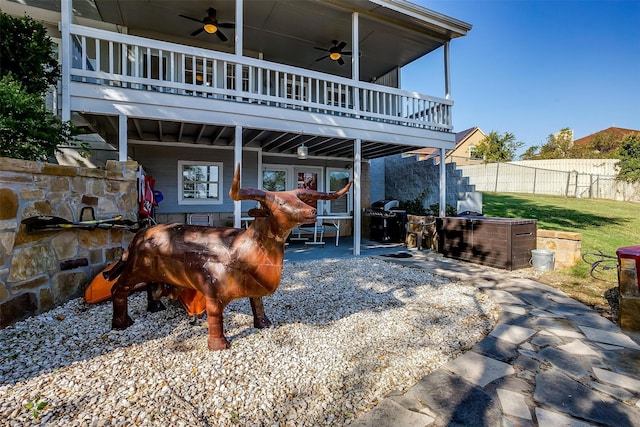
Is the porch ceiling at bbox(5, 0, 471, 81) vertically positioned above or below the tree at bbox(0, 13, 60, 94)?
above

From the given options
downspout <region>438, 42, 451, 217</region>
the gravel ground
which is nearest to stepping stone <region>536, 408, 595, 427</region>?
the gravel ground

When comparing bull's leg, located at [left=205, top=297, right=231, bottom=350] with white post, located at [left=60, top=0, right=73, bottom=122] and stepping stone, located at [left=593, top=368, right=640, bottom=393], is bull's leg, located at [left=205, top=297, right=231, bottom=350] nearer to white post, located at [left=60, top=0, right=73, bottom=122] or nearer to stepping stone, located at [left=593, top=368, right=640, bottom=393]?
stepping stone, located at [left=593, top=368, right=640, bottom=393]

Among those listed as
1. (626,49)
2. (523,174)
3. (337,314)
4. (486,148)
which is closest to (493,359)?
(337,314)

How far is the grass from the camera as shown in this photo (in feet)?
14.3

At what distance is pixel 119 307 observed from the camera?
2.75m

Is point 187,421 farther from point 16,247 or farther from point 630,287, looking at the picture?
point 630,287

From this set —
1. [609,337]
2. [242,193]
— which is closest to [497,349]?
[609,337]

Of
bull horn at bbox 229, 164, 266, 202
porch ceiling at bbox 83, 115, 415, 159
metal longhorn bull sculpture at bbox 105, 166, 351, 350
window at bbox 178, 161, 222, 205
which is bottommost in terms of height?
metal longhorn bull sculpture at bbox 105, 166, 351, 350

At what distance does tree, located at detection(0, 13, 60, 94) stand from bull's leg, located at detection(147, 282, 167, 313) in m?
3.61

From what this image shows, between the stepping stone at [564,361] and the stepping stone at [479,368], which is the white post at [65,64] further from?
the stepping stone at [564,361]

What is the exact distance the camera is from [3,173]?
2721 mm

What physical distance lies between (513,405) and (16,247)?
4.16 meters

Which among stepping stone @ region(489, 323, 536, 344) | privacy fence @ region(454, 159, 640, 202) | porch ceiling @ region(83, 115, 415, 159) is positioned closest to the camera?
stepping stone @ region(489, 323, 536, 344)

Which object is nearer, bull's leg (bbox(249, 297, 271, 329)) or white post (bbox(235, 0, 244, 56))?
bull's leg (bbox(249, 297, 271, 329))
